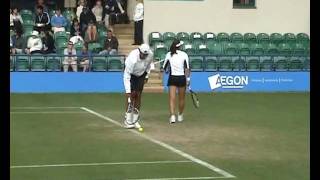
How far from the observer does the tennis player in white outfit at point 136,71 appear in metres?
12.2

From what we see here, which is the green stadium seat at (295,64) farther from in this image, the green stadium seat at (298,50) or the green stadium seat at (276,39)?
the green stadium seat at (276,39)

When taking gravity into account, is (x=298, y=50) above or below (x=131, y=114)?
above

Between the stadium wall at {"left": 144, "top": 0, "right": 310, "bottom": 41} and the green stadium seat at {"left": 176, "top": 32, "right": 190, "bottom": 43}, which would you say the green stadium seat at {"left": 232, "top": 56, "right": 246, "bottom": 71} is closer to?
the green stadium seat at {"left": 176, "top": 32, "right": 190, "bottom": 43}

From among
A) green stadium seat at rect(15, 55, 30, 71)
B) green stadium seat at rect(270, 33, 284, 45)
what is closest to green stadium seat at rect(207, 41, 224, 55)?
green stadium seat at rect(270, 33, 284, 45)

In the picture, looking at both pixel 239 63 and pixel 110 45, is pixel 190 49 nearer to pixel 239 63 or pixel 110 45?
pixel 239 63

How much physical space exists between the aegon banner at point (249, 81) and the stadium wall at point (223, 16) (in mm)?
3467

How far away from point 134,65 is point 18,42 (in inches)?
463

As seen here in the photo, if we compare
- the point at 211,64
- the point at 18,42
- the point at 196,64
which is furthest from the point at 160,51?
the point at 18,42

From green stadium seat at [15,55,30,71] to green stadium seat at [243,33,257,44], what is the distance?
10.5 m

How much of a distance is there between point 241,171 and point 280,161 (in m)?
1.12

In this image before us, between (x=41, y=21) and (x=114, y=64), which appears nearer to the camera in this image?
(x=114, y=64)

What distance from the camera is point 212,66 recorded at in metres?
24.3

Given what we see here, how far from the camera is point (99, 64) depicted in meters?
22.9

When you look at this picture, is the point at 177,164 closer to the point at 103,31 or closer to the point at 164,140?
the point at 164,140
